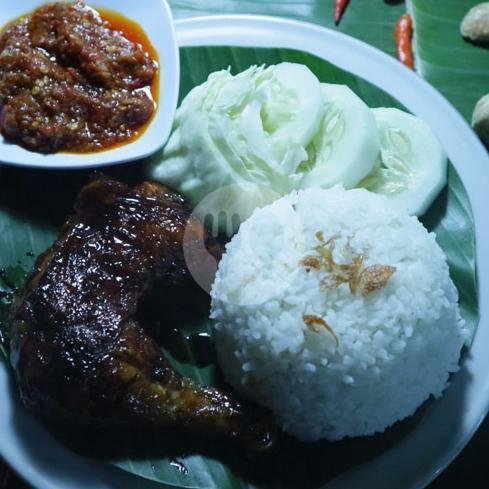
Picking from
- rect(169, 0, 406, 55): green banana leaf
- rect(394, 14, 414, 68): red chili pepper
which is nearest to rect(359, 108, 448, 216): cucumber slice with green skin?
rect(394, 14, 414, 68): red chili pepper

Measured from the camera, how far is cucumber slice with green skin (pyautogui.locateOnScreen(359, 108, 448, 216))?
3.80 m

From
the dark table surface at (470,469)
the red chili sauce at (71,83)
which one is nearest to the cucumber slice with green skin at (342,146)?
the red chili sauce at (71,83)

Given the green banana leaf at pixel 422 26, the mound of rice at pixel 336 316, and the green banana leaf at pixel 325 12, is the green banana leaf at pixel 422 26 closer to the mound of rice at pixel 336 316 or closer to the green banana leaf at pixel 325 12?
the green banana leaf at pixel 325 12

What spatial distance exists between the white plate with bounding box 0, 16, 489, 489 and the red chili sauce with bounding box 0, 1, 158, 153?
595mm

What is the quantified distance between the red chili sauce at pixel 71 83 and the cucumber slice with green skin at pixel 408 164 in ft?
4.38

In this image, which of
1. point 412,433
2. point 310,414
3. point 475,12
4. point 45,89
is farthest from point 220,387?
point 475,12

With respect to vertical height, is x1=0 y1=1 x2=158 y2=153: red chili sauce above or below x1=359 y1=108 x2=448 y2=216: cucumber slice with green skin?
above

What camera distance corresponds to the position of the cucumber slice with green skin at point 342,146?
11.8ft

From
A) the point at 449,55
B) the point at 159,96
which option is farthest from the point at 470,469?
the point at 449,55

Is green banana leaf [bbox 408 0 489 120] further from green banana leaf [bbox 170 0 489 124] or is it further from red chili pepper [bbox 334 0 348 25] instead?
red chili pepper [bbox 334 0 348 25]

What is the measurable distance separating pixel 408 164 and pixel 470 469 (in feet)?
5.52

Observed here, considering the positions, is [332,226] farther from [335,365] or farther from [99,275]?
[99,275]

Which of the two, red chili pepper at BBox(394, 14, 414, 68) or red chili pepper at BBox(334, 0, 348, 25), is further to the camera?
red chili pepper at BBox(334, 0, 348, 25)

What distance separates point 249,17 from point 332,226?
1.98 metres
